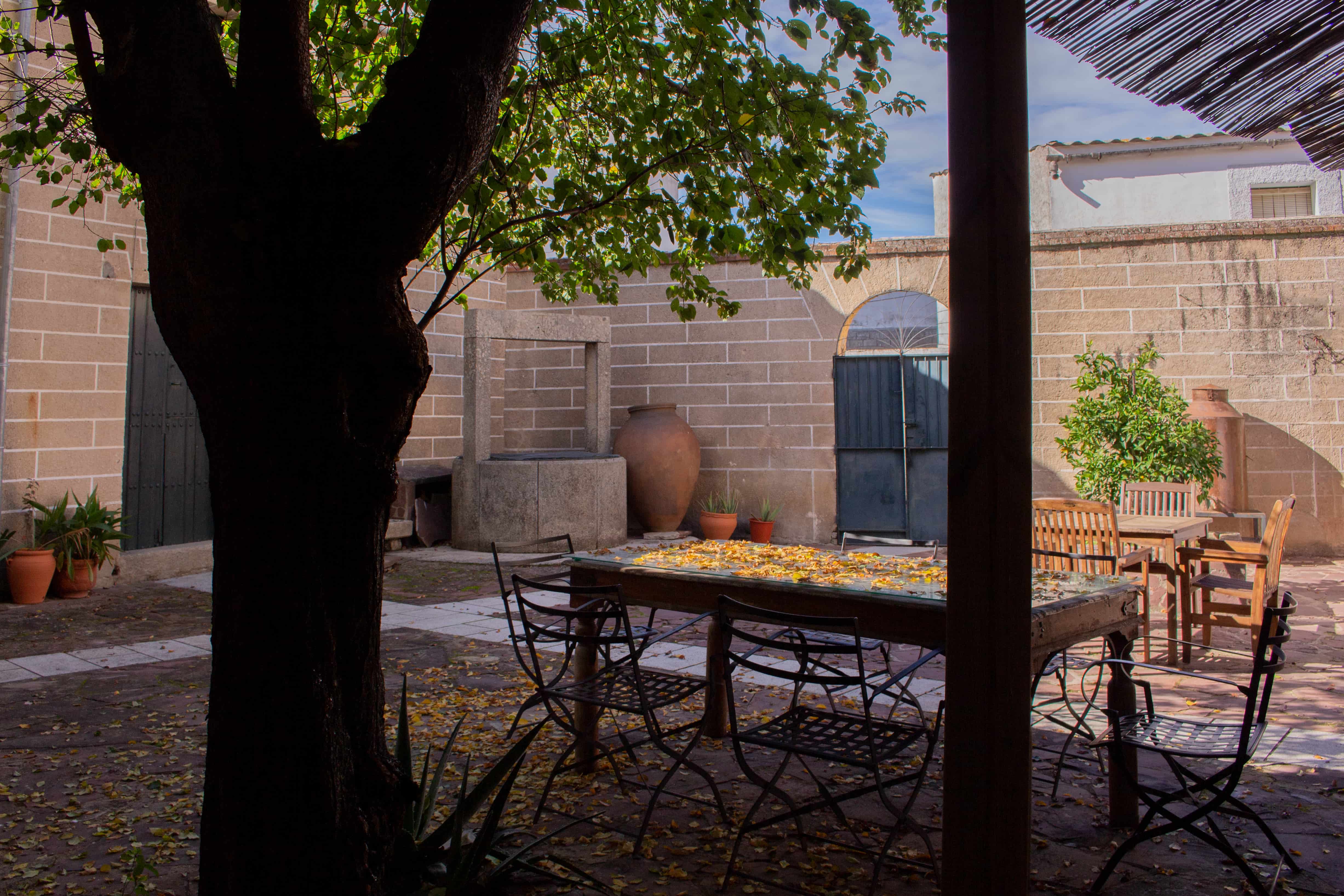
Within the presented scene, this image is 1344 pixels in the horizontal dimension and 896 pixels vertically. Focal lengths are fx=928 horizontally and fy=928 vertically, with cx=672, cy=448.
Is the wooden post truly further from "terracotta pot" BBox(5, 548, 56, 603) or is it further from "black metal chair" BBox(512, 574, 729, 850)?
"terracotta pot" BBox(5, 548, 56, 603)

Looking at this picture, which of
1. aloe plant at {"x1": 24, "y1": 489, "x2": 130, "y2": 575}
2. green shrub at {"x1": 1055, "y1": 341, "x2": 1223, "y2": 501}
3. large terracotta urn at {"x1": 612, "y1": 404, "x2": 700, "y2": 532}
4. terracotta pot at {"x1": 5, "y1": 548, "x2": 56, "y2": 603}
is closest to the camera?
terracotta pot at {"x1": 5, "y1": 548, "x2": 56, "y2": 603}

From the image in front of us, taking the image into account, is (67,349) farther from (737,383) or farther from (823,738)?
(823,738)

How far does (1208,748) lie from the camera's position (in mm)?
2641

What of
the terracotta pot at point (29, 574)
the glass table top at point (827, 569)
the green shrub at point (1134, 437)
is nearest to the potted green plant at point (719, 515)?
the green shrub at point (1134, 437)

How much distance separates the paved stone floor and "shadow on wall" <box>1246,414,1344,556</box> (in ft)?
9.99

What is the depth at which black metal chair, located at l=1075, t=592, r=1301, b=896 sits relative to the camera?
2.49 metres

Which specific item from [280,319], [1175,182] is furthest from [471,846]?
[1175,182]

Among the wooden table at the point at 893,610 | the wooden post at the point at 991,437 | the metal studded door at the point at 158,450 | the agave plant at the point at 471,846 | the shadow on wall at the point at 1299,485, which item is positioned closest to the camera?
the wooden post at the point at 991,437

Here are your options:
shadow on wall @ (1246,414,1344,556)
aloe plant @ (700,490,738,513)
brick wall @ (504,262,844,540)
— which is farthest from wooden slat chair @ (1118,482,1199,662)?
aloe plant @ (700,490,738,513)

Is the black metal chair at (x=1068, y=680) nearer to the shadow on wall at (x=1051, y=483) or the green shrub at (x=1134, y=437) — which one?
the green shrub at (x=1134, y=437)

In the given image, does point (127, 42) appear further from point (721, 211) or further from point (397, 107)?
point (721, 211)

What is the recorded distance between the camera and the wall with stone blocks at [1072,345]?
341 inches

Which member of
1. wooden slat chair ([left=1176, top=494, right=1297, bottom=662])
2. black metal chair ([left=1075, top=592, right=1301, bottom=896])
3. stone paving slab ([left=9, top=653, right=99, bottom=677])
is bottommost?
stone paving slab ([left=9, top=653, right=99, bottom=677])

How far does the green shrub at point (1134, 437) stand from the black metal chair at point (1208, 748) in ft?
16.5
